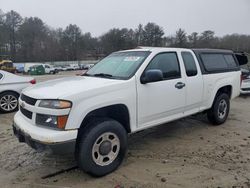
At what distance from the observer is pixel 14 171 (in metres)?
4.18

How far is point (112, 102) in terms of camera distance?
4.00 meters

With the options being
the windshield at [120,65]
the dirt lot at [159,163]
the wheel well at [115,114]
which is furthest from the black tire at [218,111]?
the wheel well at [115,114]

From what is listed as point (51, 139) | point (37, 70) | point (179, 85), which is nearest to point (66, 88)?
point (51, 139)

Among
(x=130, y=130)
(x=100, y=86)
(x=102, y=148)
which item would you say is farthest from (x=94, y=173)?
(x=100, y=86)

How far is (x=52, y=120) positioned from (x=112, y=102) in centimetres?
89

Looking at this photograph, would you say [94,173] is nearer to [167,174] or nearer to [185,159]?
[167,174]

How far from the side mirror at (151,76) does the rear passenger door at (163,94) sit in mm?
86

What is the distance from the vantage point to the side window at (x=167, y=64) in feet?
15.9

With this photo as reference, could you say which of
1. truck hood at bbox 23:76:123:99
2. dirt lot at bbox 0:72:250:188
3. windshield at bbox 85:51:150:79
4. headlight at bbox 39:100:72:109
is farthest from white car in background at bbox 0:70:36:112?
headlight at bbox 39:100:72:109

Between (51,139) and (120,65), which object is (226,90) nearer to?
(120,65)

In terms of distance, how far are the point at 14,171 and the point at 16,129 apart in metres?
0.63

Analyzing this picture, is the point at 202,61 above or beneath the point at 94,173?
above

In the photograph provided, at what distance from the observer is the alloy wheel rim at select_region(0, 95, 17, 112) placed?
8.16m

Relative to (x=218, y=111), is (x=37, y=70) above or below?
below
